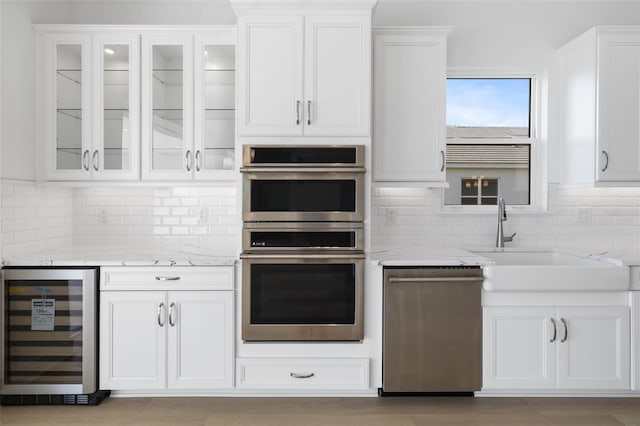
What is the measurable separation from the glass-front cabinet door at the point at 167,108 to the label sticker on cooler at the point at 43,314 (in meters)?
0.98

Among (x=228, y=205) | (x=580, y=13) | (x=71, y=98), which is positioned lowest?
(x=228, y=205)

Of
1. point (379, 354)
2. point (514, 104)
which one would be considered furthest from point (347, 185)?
point (514, 104)

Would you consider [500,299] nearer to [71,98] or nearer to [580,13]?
[580,13]

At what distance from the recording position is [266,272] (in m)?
3.17

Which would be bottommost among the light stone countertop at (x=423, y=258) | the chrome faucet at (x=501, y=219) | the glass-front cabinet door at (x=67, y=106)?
the light stone countertop at (x=423, y=258)

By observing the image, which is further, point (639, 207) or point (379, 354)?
point (639, 207)

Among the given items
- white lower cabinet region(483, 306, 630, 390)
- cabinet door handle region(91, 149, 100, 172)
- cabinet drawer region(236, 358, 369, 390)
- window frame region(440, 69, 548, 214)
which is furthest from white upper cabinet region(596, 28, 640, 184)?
cabinet door handle region(91, 149, 100, 172)

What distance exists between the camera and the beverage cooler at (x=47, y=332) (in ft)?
10.2

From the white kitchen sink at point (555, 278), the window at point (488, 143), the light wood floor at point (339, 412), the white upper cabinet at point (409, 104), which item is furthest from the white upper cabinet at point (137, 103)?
the white kitchen sink at point (555, 278)

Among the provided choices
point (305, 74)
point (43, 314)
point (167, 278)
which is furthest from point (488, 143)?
point (43, 314)

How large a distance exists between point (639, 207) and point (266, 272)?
9.27ft

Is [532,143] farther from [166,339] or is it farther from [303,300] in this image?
[166,339]

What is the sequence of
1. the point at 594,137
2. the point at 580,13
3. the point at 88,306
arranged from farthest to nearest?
1. the point at 580,13
2. the point at 594,137
3. the point at 88,306

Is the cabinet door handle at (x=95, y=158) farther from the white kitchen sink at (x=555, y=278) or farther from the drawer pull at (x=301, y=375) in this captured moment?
the white kitchen sink at (x=555, y=278)
